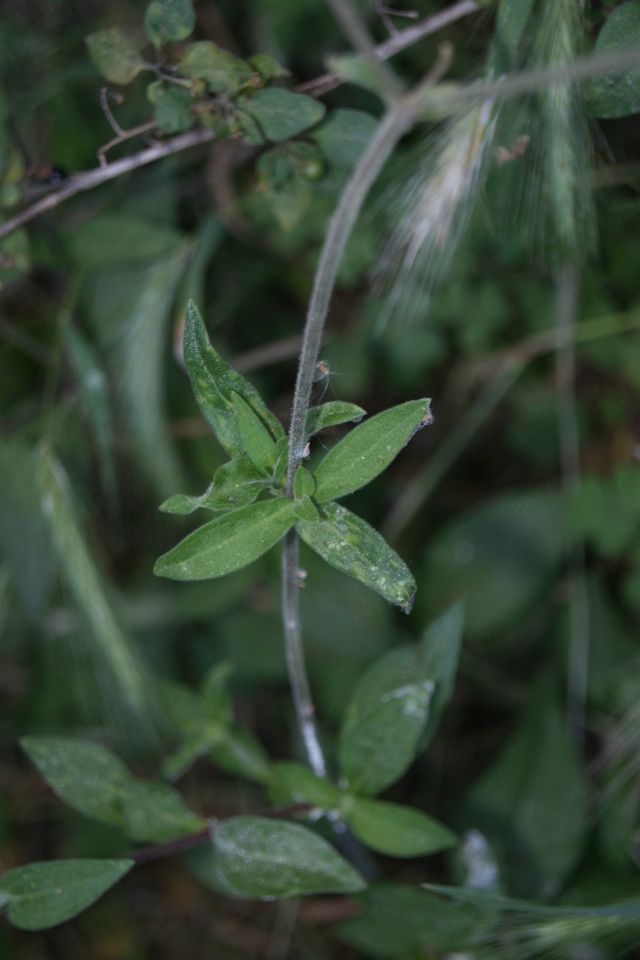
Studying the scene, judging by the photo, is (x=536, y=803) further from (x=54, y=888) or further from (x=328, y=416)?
(x=328, y=416)

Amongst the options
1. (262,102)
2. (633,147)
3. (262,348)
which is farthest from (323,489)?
(633,147)

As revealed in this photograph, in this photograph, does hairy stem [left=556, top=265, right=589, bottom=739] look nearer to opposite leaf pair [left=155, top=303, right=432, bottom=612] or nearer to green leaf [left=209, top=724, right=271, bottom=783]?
green leaf [left=209, top=724, right=271, bottom=783]

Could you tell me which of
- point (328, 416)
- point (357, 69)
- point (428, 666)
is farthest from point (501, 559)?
point (357, 69)

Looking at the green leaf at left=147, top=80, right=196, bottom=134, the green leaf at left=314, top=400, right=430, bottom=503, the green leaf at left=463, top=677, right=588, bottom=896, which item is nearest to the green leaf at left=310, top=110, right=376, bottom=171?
the green leaf at left=147, top=80, right=196, bottom=134

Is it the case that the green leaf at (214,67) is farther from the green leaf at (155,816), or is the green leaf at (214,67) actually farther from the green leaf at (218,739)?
the green leaf at (155,816)

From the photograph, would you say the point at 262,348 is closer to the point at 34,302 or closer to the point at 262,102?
the point at 34,302
